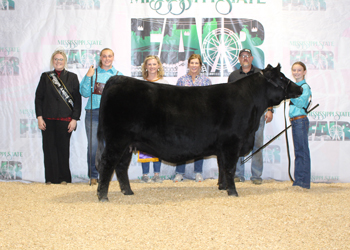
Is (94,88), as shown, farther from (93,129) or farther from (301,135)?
(301,135)

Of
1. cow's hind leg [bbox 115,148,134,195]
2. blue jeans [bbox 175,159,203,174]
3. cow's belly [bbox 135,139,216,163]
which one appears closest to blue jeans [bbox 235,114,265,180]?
blue jeans [bbox 175,159,203,174]

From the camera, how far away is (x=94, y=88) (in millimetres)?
4938

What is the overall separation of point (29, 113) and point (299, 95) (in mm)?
4300

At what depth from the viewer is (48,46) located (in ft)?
18.5

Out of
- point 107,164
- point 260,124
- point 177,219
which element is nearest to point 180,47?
point 260,124

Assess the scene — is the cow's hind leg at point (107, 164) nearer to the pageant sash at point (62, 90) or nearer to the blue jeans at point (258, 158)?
the pageant sash at point (62, 90)

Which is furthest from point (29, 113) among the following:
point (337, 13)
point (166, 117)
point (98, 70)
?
point (337, 13)

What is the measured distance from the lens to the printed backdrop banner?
220 inches

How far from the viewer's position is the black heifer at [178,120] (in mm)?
3682

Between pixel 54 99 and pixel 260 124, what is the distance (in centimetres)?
322

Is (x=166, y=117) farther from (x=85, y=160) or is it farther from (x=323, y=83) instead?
(x=323, y=83)

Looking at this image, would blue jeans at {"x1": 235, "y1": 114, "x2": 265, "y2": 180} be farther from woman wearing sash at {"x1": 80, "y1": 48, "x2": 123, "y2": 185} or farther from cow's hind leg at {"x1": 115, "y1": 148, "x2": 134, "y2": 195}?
woman wearing sash at {"x1": 80, "y1": 48, "x2": 123, "y2": 185}

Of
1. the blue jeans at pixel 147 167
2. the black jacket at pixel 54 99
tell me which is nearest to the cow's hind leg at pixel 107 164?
the blue jeans at pixel 147 167

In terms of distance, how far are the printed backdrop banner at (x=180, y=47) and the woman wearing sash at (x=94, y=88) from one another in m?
0.57
